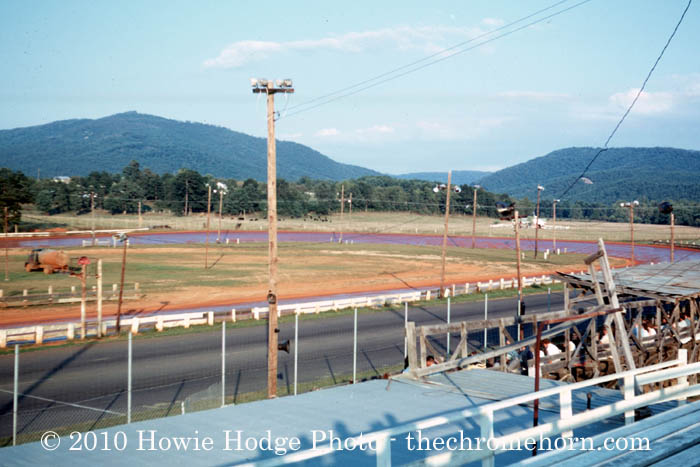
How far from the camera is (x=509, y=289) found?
4706 centimetres

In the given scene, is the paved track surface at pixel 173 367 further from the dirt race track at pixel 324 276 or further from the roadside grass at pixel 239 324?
the dirt race track at pixel 324 276

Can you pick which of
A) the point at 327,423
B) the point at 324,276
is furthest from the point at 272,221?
the point at 324,276

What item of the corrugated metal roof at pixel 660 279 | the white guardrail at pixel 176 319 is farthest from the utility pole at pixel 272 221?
the corrugated metal roof at pixel 660 279

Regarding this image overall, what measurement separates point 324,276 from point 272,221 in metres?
34.0

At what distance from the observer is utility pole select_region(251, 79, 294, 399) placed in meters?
17.7

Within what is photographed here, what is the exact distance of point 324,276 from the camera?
53.3 metres

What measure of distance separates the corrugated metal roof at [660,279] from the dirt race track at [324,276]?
22912 mm

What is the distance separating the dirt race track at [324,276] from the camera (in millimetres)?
36156

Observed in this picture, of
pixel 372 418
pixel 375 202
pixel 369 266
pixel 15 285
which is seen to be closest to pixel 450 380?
pixel 372 418

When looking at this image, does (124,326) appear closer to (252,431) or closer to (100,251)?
(252,431)

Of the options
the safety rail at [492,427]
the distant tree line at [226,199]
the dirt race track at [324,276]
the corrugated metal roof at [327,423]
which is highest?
the distant tree line at [226,199]

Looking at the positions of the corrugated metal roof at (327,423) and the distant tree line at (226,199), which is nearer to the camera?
Answer: the corrugated metal roof at (327,423)

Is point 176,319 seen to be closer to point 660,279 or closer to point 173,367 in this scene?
point 173,367

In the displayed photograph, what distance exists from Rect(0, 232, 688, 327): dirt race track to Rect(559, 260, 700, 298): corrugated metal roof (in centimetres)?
2291
